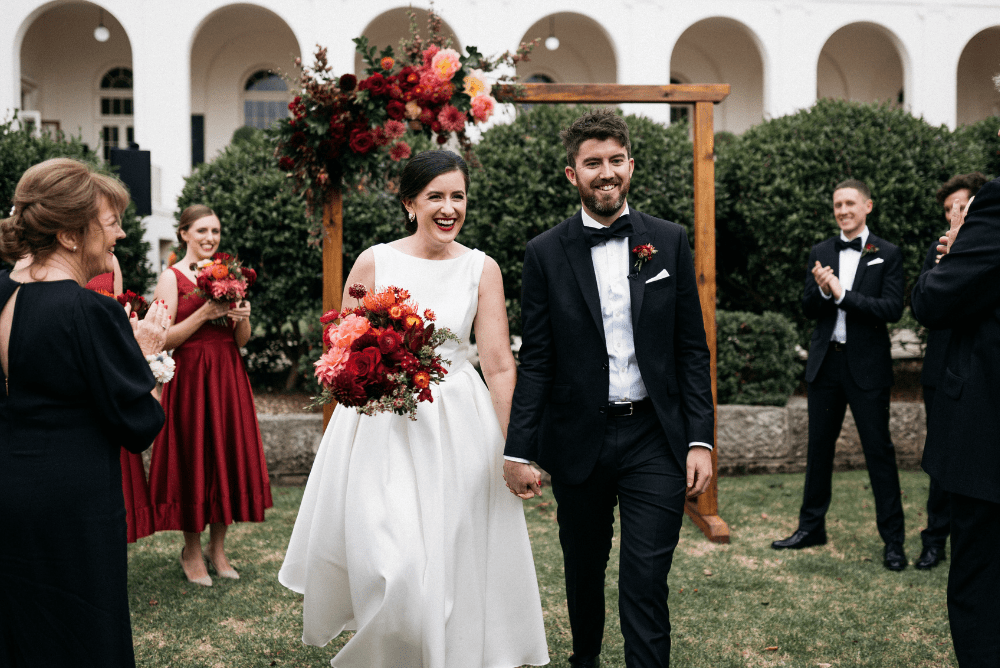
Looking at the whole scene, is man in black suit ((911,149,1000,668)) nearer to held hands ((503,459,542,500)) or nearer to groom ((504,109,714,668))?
groom ((504,109,714,668))

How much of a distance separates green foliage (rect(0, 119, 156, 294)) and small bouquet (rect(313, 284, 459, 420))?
5.67 m

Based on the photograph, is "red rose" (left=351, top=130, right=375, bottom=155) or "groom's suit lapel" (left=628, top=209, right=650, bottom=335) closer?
"groom's suit lapel" (left=628, top=209, right=650, bottom=335)

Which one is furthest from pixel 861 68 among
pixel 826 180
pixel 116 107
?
pixel 116 107

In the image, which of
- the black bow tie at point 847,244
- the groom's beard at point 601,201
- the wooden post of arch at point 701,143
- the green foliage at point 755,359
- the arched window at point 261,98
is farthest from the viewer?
the arched window at point 261,98

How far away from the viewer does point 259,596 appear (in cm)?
459

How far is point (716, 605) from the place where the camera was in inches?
175

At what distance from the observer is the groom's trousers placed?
2936 mm

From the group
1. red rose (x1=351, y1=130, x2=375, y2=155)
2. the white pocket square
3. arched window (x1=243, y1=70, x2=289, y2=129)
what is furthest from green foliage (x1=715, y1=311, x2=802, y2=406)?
arched window (x1=243, y1=70, x2=289, y2=129)

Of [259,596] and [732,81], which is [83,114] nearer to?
[732,81]

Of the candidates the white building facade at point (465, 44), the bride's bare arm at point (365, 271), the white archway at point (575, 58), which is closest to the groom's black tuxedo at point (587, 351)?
the bride's bare arm at point (365, 271)

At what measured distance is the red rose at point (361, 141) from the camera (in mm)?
4895

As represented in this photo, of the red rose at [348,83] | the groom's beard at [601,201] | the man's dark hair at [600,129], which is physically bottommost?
the groom's beard at [601,201]

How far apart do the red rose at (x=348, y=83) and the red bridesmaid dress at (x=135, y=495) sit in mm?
1775

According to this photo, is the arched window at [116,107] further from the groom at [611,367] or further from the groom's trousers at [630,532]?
the groom's trousers at [630,532]
